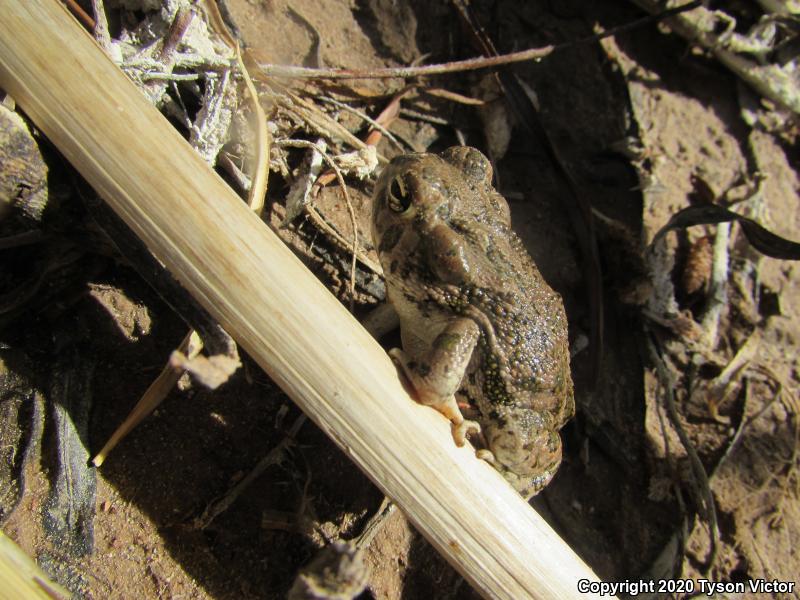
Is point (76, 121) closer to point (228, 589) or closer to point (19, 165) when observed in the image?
point (19, 165)

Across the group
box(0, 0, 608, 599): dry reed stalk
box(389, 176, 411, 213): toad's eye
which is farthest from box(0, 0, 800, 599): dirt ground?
box(389, 176, 411, 213): toad's eye

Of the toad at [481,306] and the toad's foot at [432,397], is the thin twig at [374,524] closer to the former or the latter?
the toad at [481,306]

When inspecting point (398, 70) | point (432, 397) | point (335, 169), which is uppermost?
point (398, 70)

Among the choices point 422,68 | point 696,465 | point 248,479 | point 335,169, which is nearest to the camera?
point 248,479

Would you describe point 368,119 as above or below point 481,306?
above

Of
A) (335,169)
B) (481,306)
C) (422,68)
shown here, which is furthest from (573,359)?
(422,68)

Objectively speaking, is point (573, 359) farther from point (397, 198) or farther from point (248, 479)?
point (248, 479)
